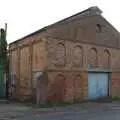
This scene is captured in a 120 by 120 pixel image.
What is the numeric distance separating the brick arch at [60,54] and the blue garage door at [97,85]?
12.6 feet

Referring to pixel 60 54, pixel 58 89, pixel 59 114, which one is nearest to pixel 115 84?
pixel 58 89

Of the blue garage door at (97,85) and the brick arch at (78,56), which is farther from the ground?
the brick arch at (78,56)

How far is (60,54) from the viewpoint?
28375mm

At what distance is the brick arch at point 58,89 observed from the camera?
27500 millimetres

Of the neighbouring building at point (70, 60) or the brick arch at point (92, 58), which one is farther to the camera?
the brick arch at point (92, 58)

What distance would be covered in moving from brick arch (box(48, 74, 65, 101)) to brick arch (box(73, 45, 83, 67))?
7.11 feet

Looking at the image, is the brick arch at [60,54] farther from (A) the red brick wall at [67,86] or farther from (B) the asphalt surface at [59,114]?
(B) the asphalt surface at [59,114]

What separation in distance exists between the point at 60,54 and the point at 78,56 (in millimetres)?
2351

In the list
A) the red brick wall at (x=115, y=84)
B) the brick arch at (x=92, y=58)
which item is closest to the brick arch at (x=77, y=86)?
the brick arch at (x=92, y=58)

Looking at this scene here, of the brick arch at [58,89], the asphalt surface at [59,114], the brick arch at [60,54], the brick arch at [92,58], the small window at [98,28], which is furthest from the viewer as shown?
the small window at [98,28]

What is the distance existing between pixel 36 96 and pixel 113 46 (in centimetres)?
1050

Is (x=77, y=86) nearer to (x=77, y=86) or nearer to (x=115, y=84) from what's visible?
(x=77, y=86)

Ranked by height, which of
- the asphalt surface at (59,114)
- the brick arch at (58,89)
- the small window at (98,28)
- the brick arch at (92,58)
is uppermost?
the small window at (98,28)

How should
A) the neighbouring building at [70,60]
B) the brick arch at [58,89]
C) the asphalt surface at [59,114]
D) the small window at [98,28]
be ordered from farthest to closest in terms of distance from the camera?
the small window at [98,28] → the neighbouring building at [70,60] → the brick arch at [58,89] → the asphalt surface at [59,114]
